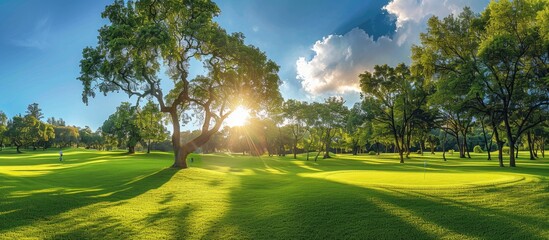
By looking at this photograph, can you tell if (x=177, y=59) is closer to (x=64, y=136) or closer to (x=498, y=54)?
(x=498, y=54)

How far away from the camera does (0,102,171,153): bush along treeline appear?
97.2 ft

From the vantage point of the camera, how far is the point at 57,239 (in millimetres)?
8516

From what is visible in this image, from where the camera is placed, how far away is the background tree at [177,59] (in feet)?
67.9

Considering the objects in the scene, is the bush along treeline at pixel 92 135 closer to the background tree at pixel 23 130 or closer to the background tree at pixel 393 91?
the background tree at pixel 23 130

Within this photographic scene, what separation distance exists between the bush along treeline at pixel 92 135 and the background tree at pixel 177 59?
3202 mm

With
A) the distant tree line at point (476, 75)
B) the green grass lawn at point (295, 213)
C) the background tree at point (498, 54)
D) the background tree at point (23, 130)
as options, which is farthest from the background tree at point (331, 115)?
the background tree at point (23, 130)

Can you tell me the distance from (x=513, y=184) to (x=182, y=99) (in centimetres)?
2503

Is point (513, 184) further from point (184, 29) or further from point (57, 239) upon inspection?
point (184, 29)

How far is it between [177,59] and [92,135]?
133186mm

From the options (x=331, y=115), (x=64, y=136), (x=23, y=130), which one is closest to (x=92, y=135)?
(x=64, y=136)

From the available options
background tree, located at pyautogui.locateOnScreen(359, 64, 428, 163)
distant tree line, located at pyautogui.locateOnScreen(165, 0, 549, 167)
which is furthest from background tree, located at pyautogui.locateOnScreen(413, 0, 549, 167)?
background tree, located at pyautogui.locateOnScreen(359, 64, 428, 163)

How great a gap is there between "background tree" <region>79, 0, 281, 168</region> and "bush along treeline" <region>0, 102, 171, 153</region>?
3202 mm

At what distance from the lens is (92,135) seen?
133750mm

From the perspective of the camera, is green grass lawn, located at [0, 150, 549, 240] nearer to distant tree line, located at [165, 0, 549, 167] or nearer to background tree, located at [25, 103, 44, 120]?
distant tree line, located at [165, 0, 549, 167]
